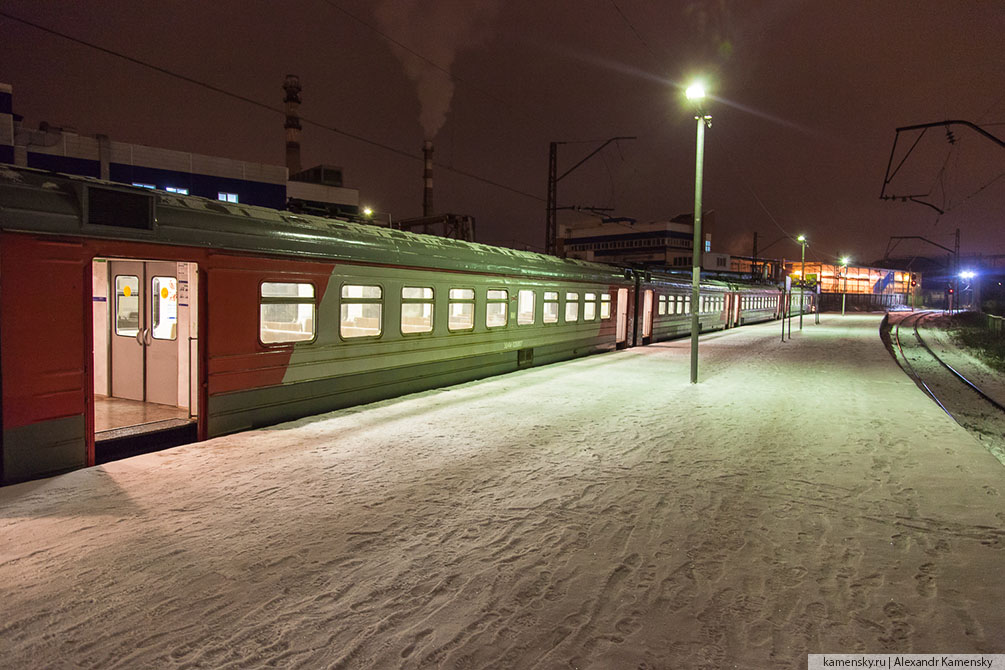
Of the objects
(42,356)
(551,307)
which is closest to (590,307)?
(551,307)

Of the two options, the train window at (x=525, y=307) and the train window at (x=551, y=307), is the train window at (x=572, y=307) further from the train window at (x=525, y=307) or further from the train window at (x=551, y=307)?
the train window at (x=525, y=307)

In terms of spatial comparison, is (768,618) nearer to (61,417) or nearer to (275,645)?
(275,645)

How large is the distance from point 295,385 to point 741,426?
6.50m

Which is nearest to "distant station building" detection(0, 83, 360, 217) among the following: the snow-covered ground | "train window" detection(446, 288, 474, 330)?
"train window" detection(446, 288, 474, 330)

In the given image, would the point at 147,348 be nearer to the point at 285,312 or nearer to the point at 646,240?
the point at 285,312

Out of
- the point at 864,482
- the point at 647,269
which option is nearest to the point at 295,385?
the point at 864,482

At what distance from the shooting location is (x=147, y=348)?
7957 mm

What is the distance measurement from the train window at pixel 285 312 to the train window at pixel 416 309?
197 cm

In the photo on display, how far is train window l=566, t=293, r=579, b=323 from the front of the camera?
15986mm

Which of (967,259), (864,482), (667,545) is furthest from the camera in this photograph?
(967,259)

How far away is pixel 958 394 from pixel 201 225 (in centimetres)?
1778

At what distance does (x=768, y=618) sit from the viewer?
11.4 feet

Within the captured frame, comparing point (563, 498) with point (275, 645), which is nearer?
point (275, 645)

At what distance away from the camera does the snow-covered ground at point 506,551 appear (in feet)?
10.5
